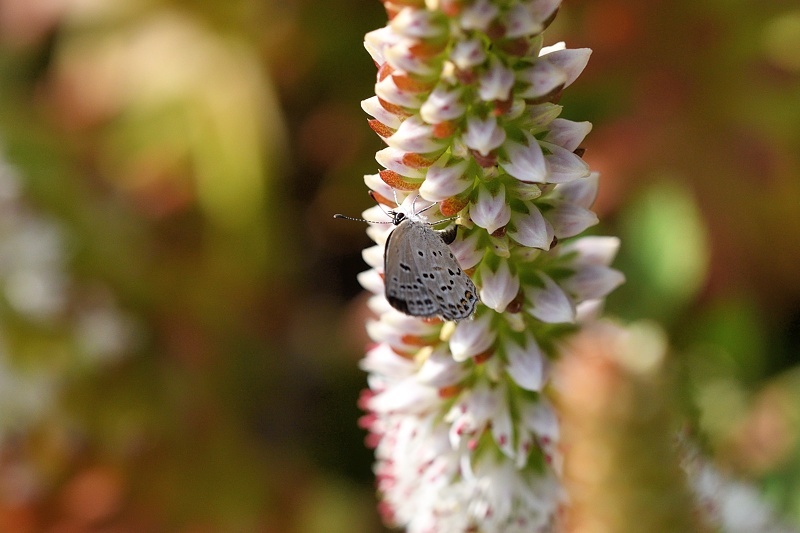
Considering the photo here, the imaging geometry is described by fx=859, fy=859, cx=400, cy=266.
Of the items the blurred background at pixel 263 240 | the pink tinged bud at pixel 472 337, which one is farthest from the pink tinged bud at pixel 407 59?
the blurred background at pixel 263 240

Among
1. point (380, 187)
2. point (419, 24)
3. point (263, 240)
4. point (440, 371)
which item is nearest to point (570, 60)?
point (419, 24)

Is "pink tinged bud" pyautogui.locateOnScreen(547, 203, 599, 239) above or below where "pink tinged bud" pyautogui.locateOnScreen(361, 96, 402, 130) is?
below

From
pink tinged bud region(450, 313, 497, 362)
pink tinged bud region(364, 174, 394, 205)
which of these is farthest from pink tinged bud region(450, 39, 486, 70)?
pink tinged bud region(450, 313, 497, 362)

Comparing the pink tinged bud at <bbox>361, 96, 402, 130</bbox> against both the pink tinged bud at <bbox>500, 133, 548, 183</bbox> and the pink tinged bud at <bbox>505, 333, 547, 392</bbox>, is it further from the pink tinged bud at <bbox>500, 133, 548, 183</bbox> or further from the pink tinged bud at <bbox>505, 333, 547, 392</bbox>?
the pink tinged bud at <bbox>505, 333, 547, 392</bbox>

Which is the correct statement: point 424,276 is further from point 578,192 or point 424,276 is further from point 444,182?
point 578,192

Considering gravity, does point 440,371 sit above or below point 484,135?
below
